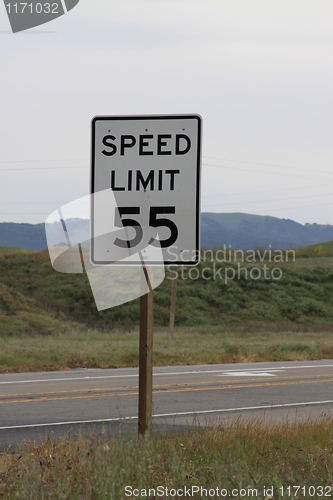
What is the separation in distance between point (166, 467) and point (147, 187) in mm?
2136

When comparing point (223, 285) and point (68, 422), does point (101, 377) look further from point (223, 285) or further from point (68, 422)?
point (223, 285)

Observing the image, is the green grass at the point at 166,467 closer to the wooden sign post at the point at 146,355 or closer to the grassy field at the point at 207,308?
the wooden sign post at the point at 146,355

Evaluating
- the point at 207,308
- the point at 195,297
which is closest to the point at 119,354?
the point at 207,308

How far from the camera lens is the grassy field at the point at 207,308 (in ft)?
113

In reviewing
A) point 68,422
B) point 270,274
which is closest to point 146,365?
point 68,422

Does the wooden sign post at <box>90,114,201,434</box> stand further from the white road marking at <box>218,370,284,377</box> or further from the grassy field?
the grassy field

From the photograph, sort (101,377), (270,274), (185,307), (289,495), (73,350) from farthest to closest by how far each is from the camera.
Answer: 1. (270,274)
2. (185,307)
3. (73,350)
4. (101,377)
5. (289,495)

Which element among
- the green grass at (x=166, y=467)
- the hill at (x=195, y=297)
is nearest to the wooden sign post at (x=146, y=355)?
the green grass at (x=166, y=467)

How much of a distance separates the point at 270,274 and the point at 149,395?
67411 millimetres

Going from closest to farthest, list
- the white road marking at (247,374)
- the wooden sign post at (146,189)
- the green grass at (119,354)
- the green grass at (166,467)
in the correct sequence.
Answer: the green grass at (166,467)
the wooden sign post at (146,189)
the white road marking at (247,374)
the green grass at (119,354)

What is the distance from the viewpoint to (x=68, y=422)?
1166 cm

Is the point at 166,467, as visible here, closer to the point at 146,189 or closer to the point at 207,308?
the point at 146,189

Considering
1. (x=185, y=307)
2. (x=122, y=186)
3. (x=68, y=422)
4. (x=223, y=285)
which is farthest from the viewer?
(x=223, y=285)

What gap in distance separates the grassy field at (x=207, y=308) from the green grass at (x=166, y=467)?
1951cm
